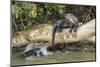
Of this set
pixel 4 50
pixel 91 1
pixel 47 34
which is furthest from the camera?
pixel 91 1

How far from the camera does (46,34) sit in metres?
2.33

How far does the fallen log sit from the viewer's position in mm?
2225

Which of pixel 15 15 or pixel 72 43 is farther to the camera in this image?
pixel 72 43

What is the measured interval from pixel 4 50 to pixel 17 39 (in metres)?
0.18

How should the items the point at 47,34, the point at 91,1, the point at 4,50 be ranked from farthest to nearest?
1. the point at 91,1
2. the point at 47,34
3. the point at 4,50

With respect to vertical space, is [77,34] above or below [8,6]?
below

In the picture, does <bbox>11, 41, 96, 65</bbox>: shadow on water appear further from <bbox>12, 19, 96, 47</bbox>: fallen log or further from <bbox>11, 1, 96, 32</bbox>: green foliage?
<bbox>11, 1, 96, 32</bbox>: green foliage

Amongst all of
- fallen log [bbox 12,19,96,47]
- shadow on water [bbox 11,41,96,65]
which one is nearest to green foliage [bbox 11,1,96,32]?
fallen log [bbox 12,19,96,47]

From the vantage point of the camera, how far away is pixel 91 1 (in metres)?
2.55

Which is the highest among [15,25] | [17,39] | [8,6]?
[8,6]

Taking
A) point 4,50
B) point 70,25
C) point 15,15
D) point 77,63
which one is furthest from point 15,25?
point 77,63

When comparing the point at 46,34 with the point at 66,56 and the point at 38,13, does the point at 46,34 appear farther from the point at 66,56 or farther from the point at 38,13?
the point at 66,56

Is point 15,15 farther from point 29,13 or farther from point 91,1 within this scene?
point 91,1

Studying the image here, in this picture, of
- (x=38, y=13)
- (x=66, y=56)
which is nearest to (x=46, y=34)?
(x=38, y=13)
